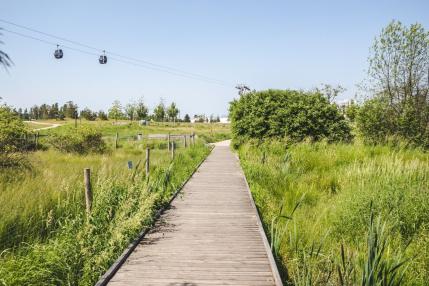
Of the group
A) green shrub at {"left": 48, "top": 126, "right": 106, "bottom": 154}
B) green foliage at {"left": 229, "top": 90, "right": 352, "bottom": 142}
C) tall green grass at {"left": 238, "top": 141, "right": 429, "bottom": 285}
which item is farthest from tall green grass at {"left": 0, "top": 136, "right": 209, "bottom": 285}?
green shrub at {"left": 48, "top": 126, "right": 106, "bottom": 154}

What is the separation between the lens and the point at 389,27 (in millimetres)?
17734

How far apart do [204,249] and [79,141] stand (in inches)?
755

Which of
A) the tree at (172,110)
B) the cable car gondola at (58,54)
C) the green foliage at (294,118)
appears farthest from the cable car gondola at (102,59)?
the tree at (172,110)

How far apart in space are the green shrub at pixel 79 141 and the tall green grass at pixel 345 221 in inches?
553

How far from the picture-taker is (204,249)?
577 centimetres

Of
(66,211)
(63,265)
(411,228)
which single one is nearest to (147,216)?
(66,211)

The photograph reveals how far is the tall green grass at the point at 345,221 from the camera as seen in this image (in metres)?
4.25

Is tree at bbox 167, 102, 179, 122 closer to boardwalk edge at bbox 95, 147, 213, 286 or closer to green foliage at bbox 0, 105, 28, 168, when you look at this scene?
green foliage at bbox 0, 105, 28, 168

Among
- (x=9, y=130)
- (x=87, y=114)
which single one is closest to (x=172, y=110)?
(x=87, y=114)

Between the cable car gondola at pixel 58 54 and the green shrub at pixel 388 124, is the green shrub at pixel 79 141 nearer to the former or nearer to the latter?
the cable car gondola at pixel 58 54

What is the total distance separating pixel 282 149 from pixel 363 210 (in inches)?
414

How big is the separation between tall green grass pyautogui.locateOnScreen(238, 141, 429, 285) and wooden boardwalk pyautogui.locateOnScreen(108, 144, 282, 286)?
0.43 metres

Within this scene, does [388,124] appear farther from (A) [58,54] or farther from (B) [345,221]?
(A) [58,54]

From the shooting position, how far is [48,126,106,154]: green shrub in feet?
74.5
